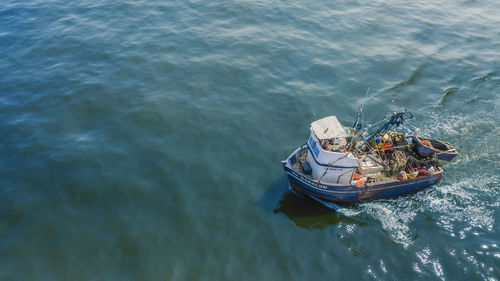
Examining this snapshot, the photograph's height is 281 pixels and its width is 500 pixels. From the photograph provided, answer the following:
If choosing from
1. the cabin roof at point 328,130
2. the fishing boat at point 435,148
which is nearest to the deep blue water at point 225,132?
the fishing boat at point 435,148

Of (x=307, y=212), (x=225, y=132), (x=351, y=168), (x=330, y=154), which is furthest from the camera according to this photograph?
(x=225, y=132)

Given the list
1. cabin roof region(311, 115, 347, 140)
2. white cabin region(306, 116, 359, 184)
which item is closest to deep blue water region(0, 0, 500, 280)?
white cabin region(306, 116, 359, 184)

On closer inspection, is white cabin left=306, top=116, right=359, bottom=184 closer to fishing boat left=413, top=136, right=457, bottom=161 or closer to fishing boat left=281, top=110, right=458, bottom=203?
fishing boat left=281, top=110, right=458, bottom=203

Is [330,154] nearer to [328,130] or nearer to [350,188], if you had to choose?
[328,130]

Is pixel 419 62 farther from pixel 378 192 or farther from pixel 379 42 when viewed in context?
pixel 378 192

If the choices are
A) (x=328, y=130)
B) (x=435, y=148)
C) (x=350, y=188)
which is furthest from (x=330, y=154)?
(x=435, y=148)

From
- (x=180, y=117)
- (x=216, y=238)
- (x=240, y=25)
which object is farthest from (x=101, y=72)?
(x=216, y=238)
